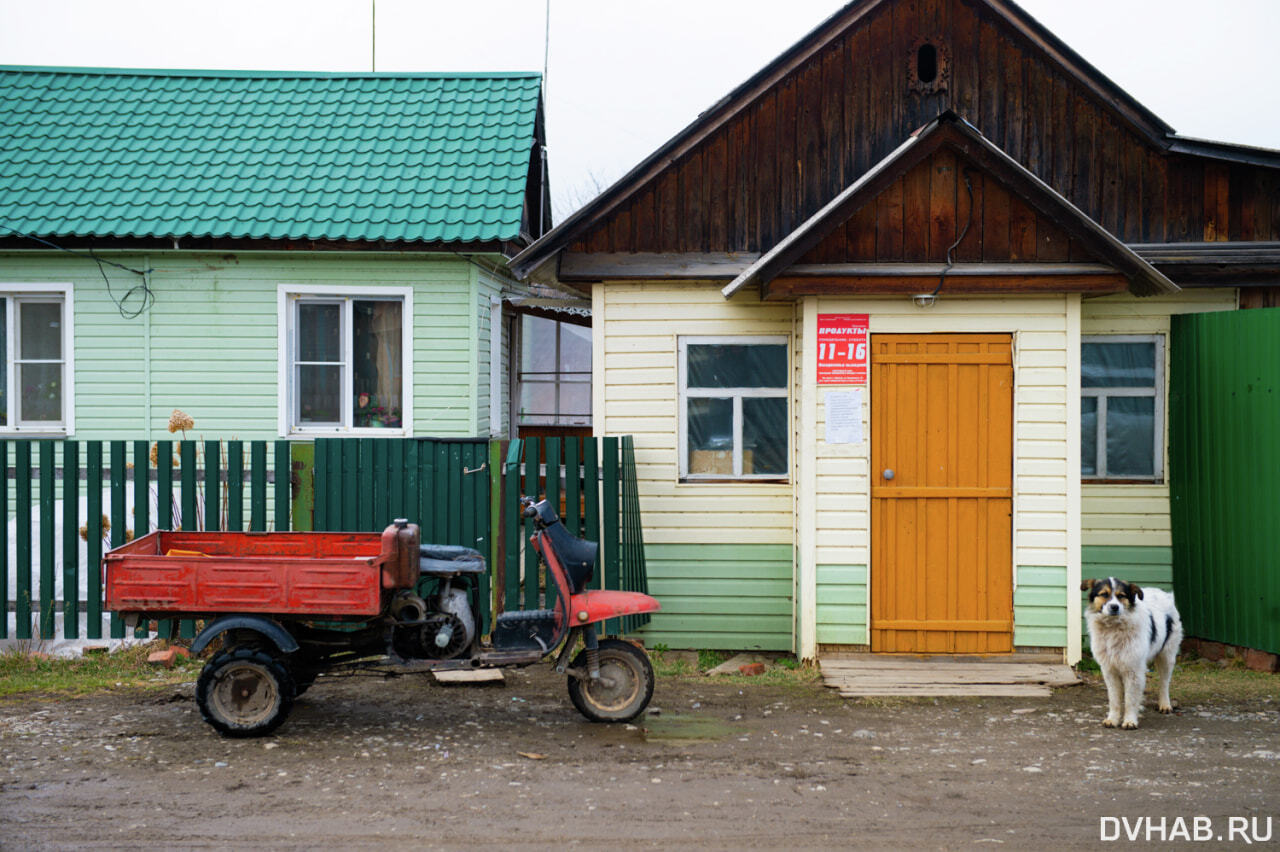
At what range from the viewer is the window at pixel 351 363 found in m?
12.4

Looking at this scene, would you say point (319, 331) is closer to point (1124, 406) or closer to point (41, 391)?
point (41, 391)

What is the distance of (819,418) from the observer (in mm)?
8812

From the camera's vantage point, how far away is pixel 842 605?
8.82m

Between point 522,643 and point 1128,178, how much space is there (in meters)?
6.16

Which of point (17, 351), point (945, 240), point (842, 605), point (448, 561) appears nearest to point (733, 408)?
point (842, 605)

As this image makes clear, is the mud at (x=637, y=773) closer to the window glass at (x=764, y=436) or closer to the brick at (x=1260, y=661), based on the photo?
the brick at (x=1260, y=661)

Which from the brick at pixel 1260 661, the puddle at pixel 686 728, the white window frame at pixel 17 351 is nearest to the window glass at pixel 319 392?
the white window frame at pixel 17 351

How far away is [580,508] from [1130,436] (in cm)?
451

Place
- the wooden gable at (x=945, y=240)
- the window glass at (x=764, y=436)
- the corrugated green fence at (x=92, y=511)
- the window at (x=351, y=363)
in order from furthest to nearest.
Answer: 1. the window at (x=351, y=363)
2. the window glass at (x=764, y=436)
3. the corrugated green fence at (x=92, y=511)
4. the wooden gable at (x=945, y=240)

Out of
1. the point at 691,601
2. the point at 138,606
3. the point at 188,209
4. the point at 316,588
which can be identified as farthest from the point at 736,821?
the point at 188,209

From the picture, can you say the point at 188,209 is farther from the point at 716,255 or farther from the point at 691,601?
the point at 691,601

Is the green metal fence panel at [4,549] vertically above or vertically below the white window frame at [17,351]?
below

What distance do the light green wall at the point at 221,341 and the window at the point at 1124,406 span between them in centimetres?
593

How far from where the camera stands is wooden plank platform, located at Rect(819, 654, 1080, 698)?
8.01m
